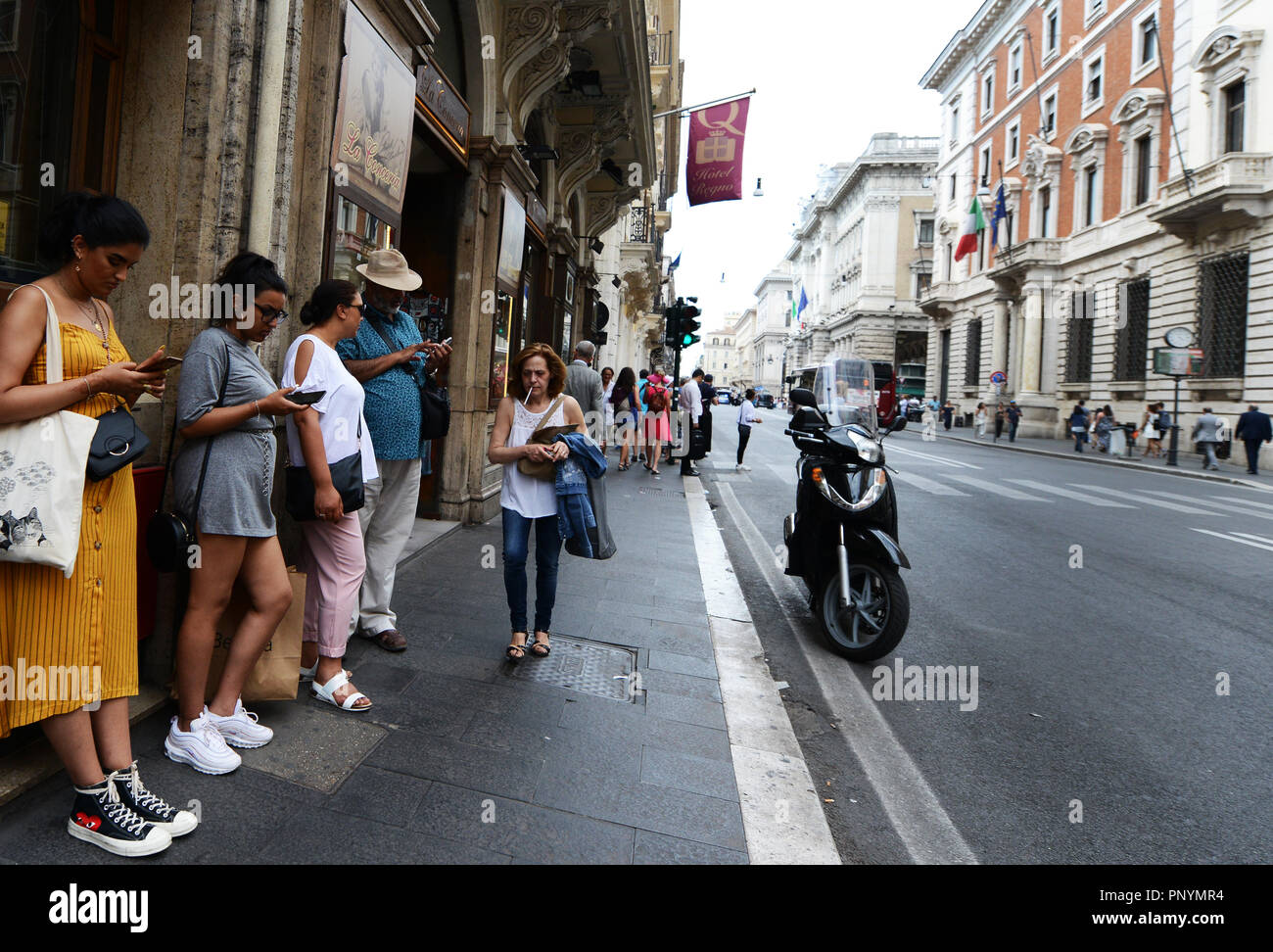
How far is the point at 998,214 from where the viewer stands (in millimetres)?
35406

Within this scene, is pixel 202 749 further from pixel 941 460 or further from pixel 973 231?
pixel 973 231

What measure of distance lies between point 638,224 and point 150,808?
945 inches

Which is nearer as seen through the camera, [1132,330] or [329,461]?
[329,461]

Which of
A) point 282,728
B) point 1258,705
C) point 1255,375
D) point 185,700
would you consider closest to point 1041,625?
point 1258,705

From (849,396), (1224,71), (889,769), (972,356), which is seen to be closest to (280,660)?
(889,769)

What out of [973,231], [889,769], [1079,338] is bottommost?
[889,769]

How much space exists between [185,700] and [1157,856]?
3341 millimetres

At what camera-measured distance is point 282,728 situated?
120 inches

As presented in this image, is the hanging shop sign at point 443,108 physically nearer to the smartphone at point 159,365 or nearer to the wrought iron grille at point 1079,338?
the smartphone at point 159,365

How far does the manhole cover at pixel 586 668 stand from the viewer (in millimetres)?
3770

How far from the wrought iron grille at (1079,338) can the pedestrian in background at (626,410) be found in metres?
25.1

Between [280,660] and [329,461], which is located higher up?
[329,461]

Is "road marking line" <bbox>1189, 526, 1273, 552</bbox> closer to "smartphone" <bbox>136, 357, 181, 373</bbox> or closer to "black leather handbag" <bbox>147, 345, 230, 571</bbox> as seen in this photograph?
"black leather handbag" <bbox>147, 345, 230, 571</bbox>
